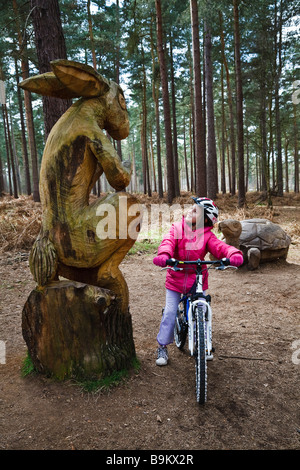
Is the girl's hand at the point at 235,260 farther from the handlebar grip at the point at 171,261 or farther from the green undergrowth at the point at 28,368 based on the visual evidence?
the green undergrowth at the point at 28,368

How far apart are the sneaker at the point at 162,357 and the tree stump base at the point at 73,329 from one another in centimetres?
58

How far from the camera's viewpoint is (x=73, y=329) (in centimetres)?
283

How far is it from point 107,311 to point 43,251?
0.83 metres

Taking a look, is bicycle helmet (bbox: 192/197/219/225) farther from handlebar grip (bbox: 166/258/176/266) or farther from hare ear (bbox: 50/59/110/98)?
hare ear (bbox: 50/59/110/98)

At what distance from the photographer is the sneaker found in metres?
3.38

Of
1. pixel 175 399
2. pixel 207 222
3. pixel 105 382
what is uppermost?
pixel 207 222

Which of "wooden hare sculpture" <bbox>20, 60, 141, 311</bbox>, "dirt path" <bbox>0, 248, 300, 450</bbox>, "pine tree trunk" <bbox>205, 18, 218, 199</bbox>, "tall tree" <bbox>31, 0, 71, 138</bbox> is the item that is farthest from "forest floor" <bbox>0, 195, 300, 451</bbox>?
"pine tree trunk" <bbox>205, 18, 218, 199</bbox>

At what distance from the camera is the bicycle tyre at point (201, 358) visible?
2.64m

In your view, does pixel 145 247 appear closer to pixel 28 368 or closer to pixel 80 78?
pixel 28 368

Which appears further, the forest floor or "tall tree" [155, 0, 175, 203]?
"tall tree" [155, 0, 175, 203]

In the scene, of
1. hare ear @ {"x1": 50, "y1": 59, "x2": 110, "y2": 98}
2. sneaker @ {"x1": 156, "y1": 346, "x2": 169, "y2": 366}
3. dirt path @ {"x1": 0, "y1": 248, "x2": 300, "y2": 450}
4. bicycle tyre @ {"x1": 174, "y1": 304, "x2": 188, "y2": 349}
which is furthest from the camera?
bicycle tyre @ {"x1": 174, "y1": 304, "x2": 188, "y2": 349}

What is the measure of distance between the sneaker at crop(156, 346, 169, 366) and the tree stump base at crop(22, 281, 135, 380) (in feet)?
1.91

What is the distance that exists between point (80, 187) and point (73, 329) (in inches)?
52.0

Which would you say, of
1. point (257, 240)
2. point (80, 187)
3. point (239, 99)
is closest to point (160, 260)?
point (80, 187)
